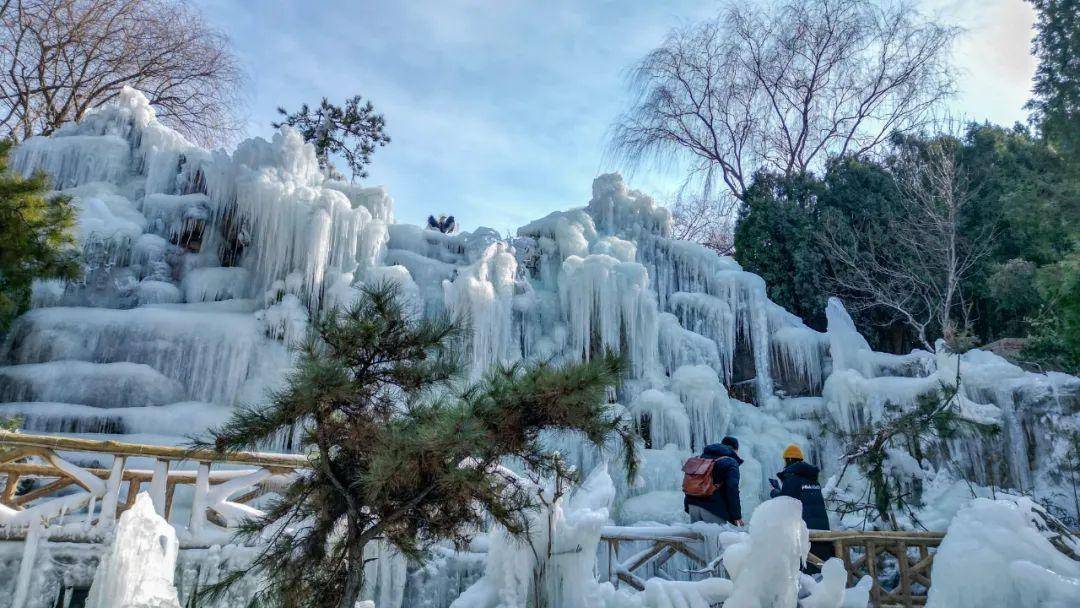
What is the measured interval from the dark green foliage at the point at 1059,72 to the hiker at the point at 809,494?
6457 millimetres

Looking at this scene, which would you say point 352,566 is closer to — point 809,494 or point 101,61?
point 809,494

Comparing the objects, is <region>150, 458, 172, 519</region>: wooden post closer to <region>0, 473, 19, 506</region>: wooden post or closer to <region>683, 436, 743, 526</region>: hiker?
<region>0, 473, 19, 506</region>: wooden post

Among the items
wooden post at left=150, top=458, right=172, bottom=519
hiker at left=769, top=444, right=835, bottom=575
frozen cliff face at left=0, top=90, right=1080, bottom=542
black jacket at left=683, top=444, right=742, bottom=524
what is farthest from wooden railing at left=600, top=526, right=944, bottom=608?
wooden post at left=150, top=458, right=172, bottom=519

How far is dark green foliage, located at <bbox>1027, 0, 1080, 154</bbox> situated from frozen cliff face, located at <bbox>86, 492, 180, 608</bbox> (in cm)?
1066

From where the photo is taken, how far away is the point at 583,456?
11.1 meters

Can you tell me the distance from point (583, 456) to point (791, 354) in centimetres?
519

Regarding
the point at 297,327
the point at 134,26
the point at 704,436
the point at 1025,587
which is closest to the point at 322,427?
the point at 1025,587

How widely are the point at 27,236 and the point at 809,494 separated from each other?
9.62 metres

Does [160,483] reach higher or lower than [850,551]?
higher

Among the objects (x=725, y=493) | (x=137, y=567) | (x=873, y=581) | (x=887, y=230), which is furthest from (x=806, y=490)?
(x=887, y=230)

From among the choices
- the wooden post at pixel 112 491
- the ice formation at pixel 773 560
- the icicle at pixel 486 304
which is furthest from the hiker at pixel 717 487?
the icicle at pixel 486 304

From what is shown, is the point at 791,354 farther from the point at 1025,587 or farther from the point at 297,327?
the point at 1025,587

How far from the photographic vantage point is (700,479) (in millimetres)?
6457

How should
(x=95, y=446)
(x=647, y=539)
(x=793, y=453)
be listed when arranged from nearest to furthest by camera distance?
(x=95, y=446), (x=647, y=539), (x=793, y=453)
